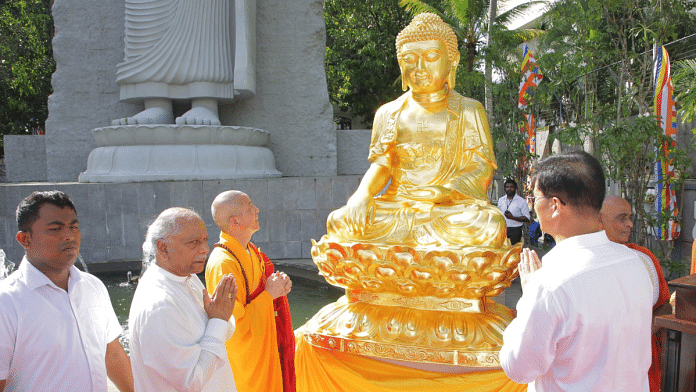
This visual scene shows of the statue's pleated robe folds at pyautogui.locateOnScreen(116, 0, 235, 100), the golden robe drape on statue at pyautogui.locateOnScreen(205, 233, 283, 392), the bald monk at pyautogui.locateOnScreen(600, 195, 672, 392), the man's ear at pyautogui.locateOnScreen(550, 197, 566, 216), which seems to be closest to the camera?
the man's ear at pyautogui.locateOnScreen(550, 197, 566, 216)

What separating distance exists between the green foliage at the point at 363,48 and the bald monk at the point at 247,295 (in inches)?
477

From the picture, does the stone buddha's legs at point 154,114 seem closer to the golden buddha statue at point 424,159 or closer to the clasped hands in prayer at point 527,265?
the golden buddha statue at point 424,159

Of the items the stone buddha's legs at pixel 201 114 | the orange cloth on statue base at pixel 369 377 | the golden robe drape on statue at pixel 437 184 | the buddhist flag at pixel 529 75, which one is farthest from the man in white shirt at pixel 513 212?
the stone buddha's legs at pixel 201 114

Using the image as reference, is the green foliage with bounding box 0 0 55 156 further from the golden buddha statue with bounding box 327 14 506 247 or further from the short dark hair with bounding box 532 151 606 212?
the short dark hair with bounding box 532 151 606 212

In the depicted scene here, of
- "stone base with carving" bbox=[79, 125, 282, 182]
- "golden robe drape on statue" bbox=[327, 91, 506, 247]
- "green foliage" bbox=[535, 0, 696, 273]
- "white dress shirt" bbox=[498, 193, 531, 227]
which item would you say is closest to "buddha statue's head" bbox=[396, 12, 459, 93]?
"golden robe drape on statue" bbox=[327, 91, 506, 247]

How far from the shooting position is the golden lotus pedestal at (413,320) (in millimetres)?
2256

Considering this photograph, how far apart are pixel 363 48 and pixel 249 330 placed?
41.2ft

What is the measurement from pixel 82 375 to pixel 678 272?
5135 millimetres

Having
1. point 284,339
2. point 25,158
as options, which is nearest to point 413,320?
point 284,339

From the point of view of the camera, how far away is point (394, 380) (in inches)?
95.7

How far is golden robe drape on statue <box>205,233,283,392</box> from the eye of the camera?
2.36m

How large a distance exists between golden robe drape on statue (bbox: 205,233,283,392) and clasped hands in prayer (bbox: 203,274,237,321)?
64 cm

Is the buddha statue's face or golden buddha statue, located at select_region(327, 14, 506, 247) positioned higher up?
the buddha statue's face

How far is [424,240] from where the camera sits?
2434 mm
